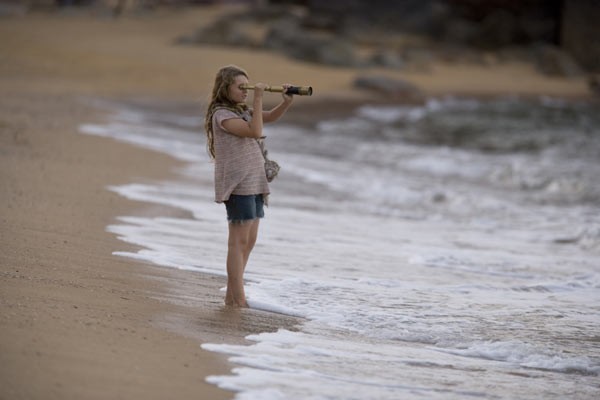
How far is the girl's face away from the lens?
19.1 ft

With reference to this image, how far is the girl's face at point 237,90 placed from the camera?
229 inches

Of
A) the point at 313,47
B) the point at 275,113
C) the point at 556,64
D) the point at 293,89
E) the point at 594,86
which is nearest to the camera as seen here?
the point at 293,89

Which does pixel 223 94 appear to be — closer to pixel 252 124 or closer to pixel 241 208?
pixel 252 124

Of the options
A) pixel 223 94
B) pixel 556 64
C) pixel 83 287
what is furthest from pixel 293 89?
pixel 556 64

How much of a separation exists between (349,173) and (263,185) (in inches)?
321

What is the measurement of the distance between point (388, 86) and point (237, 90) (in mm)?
22802

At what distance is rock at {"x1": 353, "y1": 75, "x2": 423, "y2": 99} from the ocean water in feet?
36.9

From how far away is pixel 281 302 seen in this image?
612 cm

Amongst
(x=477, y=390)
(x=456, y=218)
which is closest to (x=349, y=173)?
(x=456, y=218)

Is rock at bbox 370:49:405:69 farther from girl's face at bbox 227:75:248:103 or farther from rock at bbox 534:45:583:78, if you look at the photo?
girl's face at bbox 227:75:248:103

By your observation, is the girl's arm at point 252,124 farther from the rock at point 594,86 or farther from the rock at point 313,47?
the rock at point 594,86

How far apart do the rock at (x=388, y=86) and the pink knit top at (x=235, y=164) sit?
22.2 meters

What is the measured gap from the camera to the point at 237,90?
19.1 feet

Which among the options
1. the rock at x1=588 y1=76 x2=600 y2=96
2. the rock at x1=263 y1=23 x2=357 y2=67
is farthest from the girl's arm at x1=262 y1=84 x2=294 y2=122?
the rock at x1=588 y1=76 x2=600 y2=96
